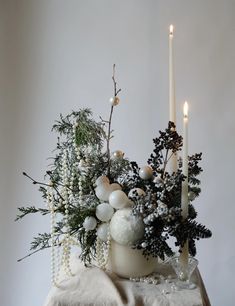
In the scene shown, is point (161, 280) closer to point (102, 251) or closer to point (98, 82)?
point (102, 251)

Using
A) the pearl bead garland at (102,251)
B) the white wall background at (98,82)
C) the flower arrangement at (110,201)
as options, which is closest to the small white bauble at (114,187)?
the flower arrangement at (110,201)

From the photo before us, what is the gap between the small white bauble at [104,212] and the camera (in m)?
0.76

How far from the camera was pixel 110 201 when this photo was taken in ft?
2.43

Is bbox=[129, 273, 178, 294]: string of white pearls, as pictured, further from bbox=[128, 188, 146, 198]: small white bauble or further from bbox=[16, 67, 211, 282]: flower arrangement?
bbox=[128, 188, 146, 198]: small white bauble

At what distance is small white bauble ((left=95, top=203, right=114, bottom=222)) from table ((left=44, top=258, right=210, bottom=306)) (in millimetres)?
115

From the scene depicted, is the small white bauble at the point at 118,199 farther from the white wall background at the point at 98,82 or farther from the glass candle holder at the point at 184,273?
the white wall background at the point at 98,82

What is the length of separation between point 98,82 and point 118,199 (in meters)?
0.71

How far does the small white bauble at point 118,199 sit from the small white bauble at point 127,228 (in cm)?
2

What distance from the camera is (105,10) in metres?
1.36

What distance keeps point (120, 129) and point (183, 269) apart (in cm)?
67

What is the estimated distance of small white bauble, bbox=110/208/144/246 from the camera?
729 millimetres

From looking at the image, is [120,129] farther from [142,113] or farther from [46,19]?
[46,19]

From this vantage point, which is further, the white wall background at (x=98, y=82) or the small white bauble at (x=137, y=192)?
the white wall background at (x=98, y=82)

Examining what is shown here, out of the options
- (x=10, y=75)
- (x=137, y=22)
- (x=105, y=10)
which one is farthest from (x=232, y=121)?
(x=10, y=75)
